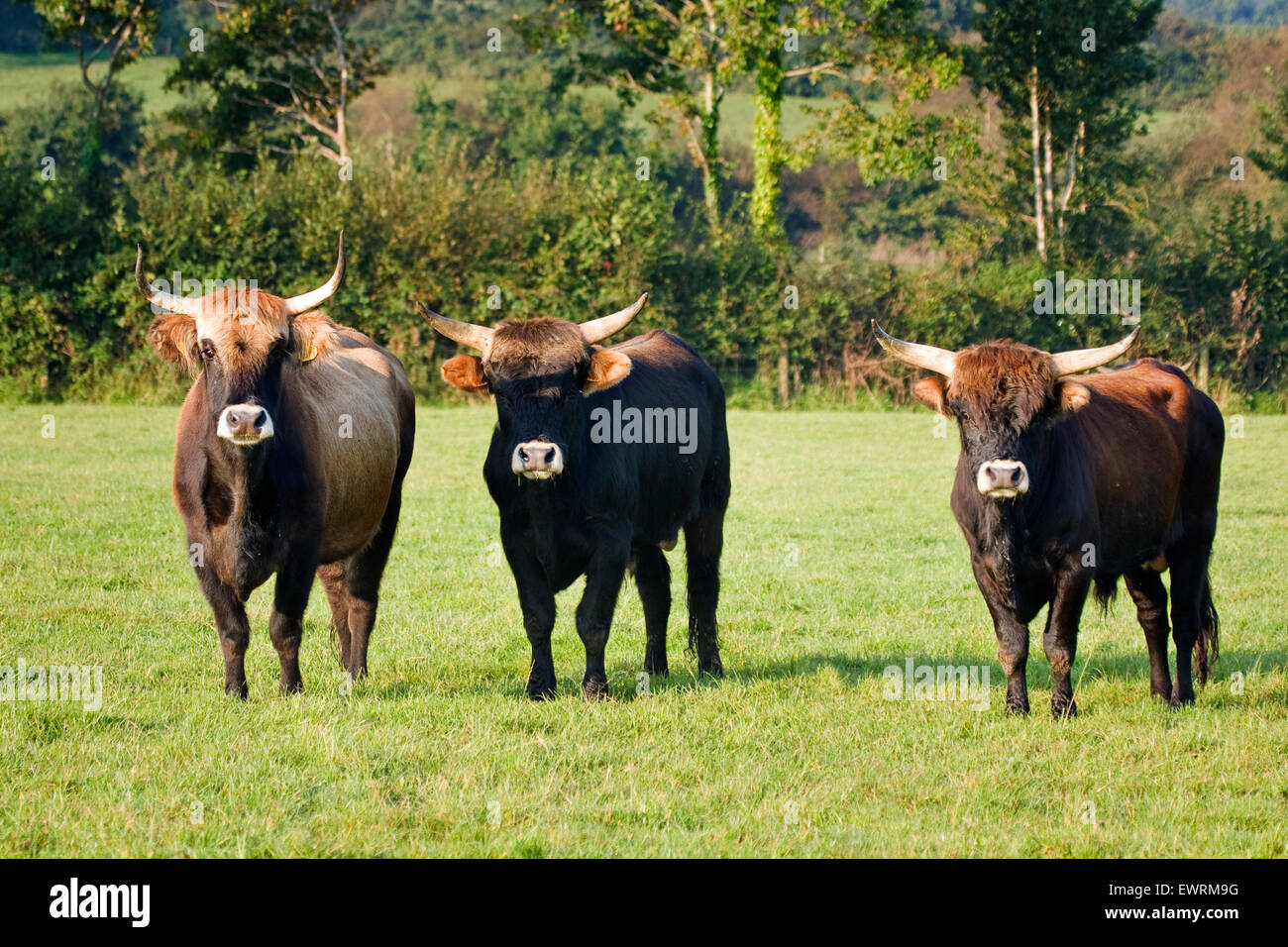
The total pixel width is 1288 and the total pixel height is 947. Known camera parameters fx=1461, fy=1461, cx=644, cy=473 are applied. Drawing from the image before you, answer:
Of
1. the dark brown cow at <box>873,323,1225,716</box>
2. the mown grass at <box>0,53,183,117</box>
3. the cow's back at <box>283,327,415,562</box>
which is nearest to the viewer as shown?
the dark brown cow at <box>873,323,1225,716</box>

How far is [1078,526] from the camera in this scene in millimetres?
7359

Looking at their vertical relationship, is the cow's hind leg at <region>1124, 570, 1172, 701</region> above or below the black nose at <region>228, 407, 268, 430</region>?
below

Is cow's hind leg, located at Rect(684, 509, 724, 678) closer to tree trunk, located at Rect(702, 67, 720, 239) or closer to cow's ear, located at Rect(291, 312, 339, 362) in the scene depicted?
cow's ear, located at Rect(291, 312, 339, 362)

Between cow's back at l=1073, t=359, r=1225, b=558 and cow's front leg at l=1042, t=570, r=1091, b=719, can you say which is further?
cow's back at l=1073, t=359, r=1225, b=558

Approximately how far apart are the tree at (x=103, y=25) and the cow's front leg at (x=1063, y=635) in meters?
30.3

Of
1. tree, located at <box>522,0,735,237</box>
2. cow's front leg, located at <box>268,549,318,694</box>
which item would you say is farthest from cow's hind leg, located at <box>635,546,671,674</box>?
tree, located at <box>522,0,735,237</box>

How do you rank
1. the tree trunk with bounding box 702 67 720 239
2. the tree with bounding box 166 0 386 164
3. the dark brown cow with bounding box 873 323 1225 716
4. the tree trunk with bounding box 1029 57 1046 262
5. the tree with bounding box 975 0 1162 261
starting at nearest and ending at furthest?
the dark brown cow with bounding box 873 323 1225 716 → the tree with bounding box 975 0 1162 261 → the tree trunk with bounding box 1029 57 1046 262 → the tree trunk with bounding box 702 67 720 239 → the tree with bounding box 166 0 386 164

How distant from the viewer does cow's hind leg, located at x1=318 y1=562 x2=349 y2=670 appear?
8516mm

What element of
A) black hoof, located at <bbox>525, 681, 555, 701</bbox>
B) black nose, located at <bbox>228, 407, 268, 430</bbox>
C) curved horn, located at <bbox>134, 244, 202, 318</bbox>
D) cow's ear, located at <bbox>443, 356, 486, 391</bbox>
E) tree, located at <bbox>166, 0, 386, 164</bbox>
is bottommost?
black hoof, located at <bbox>525, 681, 555, 701</bbox>

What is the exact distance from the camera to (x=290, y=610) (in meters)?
7.39

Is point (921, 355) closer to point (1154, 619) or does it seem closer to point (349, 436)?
point (1154, 619)

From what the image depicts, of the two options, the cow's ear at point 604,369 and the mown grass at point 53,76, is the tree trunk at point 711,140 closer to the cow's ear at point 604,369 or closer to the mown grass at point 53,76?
the cow's ear at point 604,369

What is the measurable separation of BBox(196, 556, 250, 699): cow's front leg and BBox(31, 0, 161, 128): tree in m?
28.6
